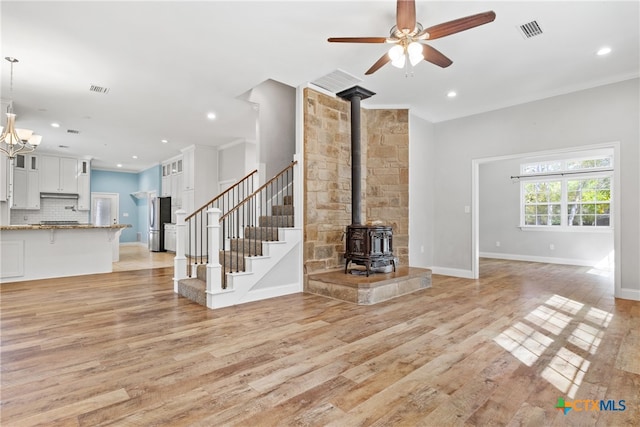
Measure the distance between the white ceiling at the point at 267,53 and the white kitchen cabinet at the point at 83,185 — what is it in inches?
176

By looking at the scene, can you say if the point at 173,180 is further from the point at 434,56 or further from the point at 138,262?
the point at 434,56

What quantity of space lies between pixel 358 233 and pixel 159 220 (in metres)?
7.62

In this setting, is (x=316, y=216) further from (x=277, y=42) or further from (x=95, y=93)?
(x=95, y=93)

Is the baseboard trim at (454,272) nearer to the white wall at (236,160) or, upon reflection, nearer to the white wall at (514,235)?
the white wall at (514,235)

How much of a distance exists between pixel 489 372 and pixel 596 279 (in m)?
5.06

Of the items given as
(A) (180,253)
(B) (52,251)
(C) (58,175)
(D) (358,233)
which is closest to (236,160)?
(A) (180,253)

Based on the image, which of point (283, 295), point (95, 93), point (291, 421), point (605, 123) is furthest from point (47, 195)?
point (605, 123)

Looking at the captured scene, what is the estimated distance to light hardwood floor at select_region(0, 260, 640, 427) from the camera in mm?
1729

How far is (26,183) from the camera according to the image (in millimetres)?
8844

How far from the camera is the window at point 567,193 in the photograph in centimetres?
727

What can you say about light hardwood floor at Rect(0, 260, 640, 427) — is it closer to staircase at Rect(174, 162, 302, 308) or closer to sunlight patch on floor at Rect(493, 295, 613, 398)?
sunlight patch on floor at Rect(493, 295, 613, 398)

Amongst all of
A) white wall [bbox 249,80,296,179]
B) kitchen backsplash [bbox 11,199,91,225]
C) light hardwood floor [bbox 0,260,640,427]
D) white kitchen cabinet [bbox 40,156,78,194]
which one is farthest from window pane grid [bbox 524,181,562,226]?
kitchen backsplash [bbox 11,199,91,225]

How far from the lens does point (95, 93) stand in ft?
16.2

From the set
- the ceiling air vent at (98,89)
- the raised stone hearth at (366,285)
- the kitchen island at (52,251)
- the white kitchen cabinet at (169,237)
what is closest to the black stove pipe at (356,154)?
the raised stone hearth at (366,285)
